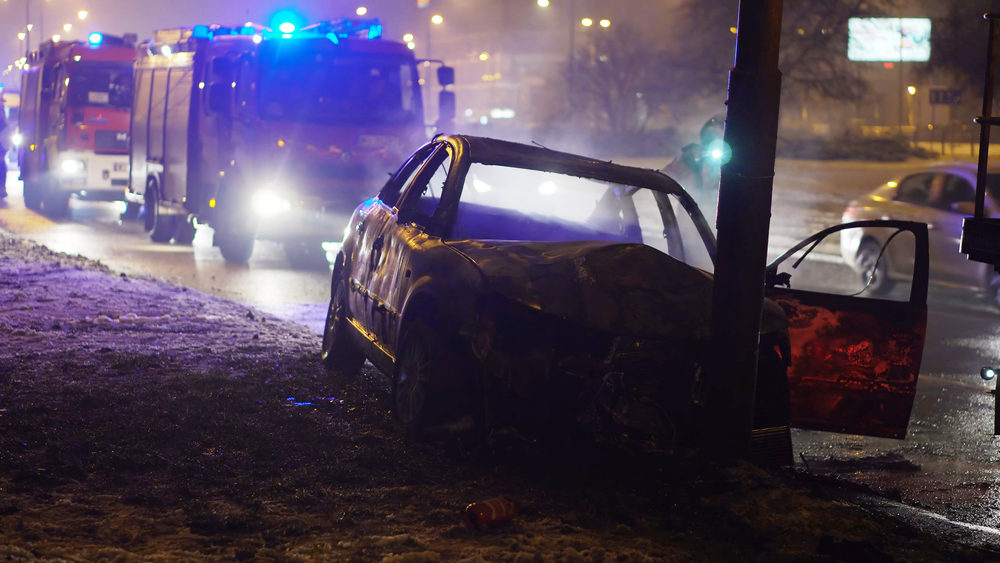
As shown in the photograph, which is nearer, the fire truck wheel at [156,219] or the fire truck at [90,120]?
the fire truck wheel at [156,219]

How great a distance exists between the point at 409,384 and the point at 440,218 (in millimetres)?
933

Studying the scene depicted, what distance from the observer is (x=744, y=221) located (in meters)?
5.00

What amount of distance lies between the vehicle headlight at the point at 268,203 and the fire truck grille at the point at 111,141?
8.91 m

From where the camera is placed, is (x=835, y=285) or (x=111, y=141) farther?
(x=111, y=141)

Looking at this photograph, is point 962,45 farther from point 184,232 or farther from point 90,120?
point 184,232

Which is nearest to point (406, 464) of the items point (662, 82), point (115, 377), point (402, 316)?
point (402, 316)

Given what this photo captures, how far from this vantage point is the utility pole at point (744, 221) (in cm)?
496

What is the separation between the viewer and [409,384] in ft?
18.7

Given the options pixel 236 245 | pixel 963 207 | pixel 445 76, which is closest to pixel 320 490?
pixel 963 207

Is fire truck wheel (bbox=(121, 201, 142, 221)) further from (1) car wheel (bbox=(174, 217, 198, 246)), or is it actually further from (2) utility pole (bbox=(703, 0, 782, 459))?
(2) utility pole (bbox=(703, 0, 782, 459))

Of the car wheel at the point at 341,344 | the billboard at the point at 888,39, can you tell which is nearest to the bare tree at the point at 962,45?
the billboard at the point at 888,39

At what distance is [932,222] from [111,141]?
51.0ft

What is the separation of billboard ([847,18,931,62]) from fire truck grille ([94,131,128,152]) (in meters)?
25.4

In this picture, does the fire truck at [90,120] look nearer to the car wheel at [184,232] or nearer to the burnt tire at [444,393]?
the car wheel at [184,232]
